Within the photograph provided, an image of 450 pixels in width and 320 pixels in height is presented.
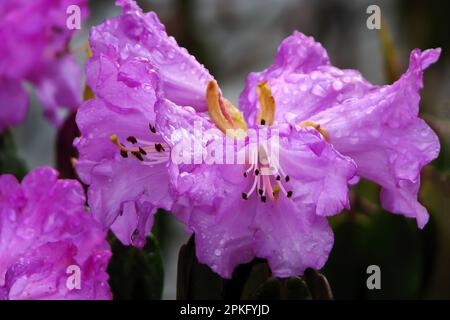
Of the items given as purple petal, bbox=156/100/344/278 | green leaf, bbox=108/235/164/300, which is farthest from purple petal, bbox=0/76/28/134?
purple petal, bbox=156/100/344/278

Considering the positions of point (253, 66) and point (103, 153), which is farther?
point (253, 66)

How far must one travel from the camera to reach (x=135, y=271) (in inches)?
20.7

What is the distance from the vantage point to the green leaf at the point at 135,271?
1.72ft

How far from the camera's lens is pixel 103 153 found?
1.46 feet

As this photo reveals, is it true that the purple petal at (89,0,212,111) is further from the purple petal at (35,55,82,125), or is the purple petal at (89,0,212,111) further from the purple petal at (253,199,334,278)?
the purple petal at (35,55,82,125)

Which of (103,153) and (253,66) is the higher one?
(253,66)

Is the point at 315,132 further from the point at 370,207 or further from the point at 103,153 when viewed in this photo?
the point at 370,207

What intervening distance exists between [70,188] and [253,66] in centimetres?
126

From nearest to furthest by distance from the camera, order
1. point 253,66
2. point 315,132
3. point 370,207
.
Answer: point 315,132
point 370,207
point 253,66

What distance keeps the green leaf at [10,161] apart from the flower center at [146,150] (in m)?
0.24

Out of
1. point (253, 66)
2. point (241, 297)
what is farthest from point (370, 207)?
point (253, 66)

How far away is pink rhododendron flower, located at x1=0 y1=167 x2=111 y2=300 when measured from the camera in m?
0.45

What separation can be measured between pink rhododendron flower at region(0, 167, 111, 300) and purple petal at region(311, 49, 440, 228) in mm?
120
